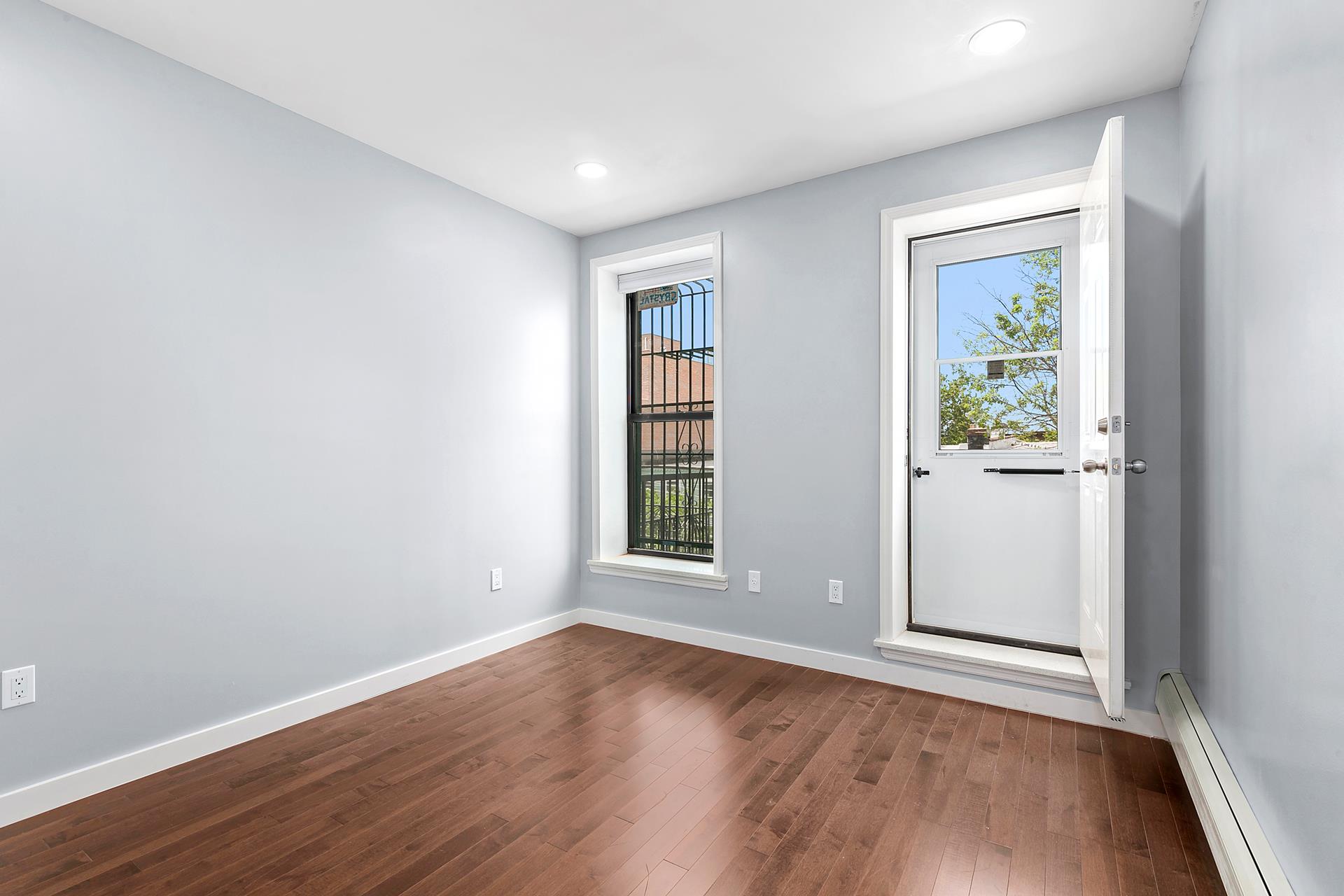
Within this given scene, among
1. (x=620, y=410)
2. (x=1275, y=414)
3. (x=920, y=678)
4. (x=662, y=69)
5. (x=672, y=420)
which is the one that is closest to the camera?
(x=1275, y=414)

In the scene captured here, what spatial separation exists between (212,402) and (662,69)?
2.05 meters

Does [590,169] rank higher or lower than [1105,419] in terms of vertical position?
higher

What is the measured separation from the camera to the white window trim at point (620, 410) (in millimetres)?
3568

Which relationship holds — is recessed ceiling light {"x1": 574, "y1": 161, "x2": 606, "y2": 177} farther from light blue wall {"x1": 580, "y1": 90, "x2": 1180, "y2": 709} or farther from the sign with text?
the sign with text

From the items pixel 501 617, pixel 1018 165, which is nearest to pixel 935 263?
pixel 1018 165

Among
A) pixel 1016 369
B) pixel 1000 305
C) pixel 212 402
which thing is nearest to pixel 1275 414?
pixel 1016 369

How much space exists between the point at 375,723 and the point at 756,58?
2943mm

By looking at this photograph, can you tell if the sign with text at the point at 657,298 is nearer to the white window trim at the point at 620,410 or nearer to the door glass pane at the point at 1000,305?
the white window trim at the point at 620,410

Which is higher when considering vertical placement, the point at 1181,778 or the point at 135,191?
the point at 135,191

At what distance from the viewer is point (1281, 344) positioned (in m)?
1.38

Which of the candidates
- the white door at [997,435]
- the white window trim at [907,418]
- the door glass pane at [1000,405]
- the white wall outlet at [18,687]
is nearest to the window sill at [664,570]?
the white window trim at [907,418]

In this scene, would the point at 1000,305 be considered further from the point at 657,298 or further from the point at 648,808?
the point at 648,808

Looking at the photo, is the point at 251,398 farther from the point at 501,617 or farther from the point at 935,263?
the point at 935,263

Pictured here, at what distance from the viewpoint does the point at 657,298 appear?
4211mm
